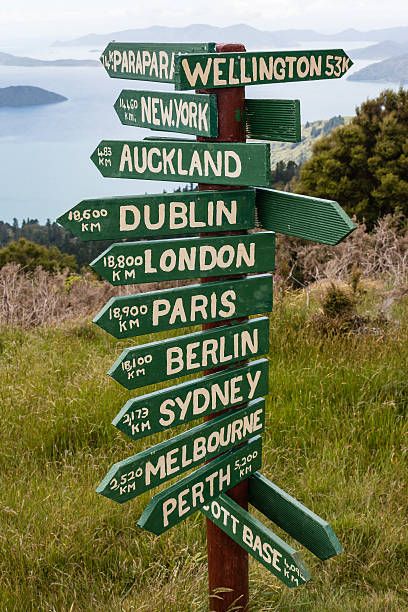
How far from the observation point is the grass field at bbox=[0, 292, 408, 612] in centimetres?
257

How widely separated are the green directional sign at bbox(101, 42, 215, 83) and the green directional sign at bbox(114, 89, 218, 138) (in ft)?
0.19

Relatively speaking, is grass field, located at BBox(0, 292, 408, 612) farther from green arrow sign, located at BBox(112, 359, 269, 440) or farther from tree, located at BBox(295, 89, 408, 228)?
tree, located at BBox(295, 89, 408, 228)

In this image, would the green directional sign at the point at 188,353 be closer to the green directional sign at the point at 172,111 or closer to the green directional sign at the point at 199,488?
the green directional sign at the point at 199,488

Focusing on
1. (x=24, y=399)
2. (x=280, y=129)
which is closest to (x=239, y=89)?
(x=280, y=129)

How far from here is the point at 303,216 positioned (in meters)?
2.08

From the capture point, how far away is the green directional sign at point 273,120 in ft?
6.65

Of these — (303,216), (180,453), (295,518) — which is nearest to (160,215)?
(303,216)

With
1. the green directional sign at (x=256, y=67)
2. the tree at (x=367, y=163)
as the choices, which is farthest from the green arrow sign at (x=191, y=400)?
the tree at (x=367, y=163)

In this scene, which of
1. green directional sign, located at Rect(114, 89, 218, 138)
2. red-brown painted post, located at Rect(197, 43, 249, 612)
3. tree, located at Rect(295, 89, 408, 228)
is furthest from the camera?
tree, located at Rect(295, 89, 408, 228)

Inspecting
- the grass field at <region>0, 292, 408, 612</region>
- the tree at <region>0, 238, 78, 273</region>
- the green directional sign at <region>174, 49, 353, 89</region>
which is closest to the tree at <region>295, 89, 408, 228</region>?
the tree at <region>0, 238, 78, 273</region>

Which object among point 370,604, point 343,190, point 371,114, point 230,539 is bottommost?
point 370,604

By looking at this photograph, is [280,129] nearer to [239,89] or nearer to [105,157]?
[239,89]

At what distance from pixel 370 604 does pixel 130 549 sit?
1.04m

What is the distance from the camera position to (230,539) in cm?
244
